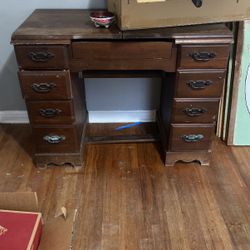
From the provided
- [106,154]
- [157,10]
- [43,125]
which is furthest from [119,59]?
[106,154]

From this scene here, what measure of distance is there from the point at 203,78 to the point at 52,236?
99 centimetres

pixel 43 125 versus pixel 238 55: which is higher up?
pixel 238 55

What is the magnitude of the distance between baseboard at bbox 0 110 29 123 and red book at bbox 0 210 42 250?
4.28 feet

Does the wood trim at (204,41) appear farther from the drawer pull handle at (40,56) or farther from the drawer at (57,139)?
the drawer at (57,139)

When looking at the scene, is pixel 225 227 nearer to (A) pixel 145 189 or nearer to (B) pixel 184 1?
(A) pixel 145 189

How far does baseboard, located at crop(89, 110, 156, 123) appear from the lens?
7.36 ft

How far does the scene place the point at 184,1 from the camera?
1.37 metres

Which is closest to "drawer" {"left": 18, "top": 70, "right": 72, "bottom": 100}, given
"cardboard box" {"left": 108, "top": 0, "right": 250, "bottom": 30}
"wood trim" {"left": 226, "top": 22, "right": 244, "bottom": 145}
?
"cardboard box" {"left": 108, "top": 0, "right": 250, "bottom": 30}

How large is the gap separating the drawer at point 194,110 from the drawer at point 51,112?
0.55 m

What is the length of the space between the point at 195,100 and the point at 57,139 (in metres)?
0.77

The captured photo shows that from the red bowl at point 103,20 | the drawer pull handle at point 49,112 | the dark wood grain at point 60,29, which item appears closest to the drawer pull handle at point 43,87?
the drawer pull handle at point 49,112

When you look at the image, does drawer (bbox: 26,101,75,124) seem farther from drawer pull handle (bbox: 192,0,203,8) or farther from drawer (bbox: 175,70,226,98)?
drawer pull handle (bbox: 192,0,203,8)

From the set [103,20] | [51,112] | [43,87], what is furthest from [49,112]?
[103,20]

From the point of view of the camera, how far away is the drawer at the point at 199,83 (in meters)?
1.50
